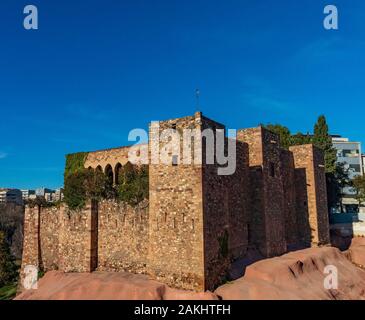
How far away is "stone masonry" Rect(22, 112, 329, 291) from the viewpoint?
14.3m

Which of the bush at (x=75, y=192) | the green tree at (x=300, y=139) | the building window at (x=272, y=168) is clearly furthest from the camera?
the green tree at (x=300, y=139)

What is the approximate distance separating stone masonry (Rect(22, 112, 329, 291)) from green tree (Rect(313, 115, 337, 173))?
26.6 feet

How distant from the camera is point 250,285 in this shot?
14.6 m

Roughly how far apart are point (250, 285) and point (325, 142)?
23.4m

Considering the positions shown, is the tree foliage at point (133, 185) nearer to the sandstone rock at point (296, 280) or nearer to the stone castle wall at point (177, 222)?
the stone castle wall at point (177, 222)

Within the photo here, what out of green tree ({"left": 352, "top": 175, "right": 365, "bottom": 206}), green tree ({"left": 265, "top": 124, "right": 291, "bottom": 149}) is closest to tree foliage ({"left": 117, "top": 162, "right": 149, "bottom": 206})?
green tree ({"left": 265, "top": 124, "right": 291, "bottom": 149})

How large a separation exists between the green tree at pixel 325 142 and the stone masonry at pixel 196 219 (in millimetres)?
8101

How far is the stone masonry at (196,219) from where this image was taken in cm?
1429

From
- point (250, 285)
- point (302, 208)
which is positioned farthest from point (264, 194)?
point (302, 208)

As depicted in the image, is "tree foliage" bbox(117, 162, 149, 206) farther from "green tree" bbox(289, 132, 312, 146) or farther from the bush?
"green tree" bbox(289, 132, 312, 146)

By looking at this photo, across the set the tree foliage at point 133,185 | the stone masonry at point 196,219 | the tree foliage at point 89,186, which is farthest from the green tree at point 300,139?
the tree foliage at point 89,186

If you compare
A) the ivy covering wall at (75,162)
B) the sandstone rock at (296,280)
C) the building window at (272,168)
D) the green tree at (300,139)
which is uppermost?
the green tree at (300,139)
